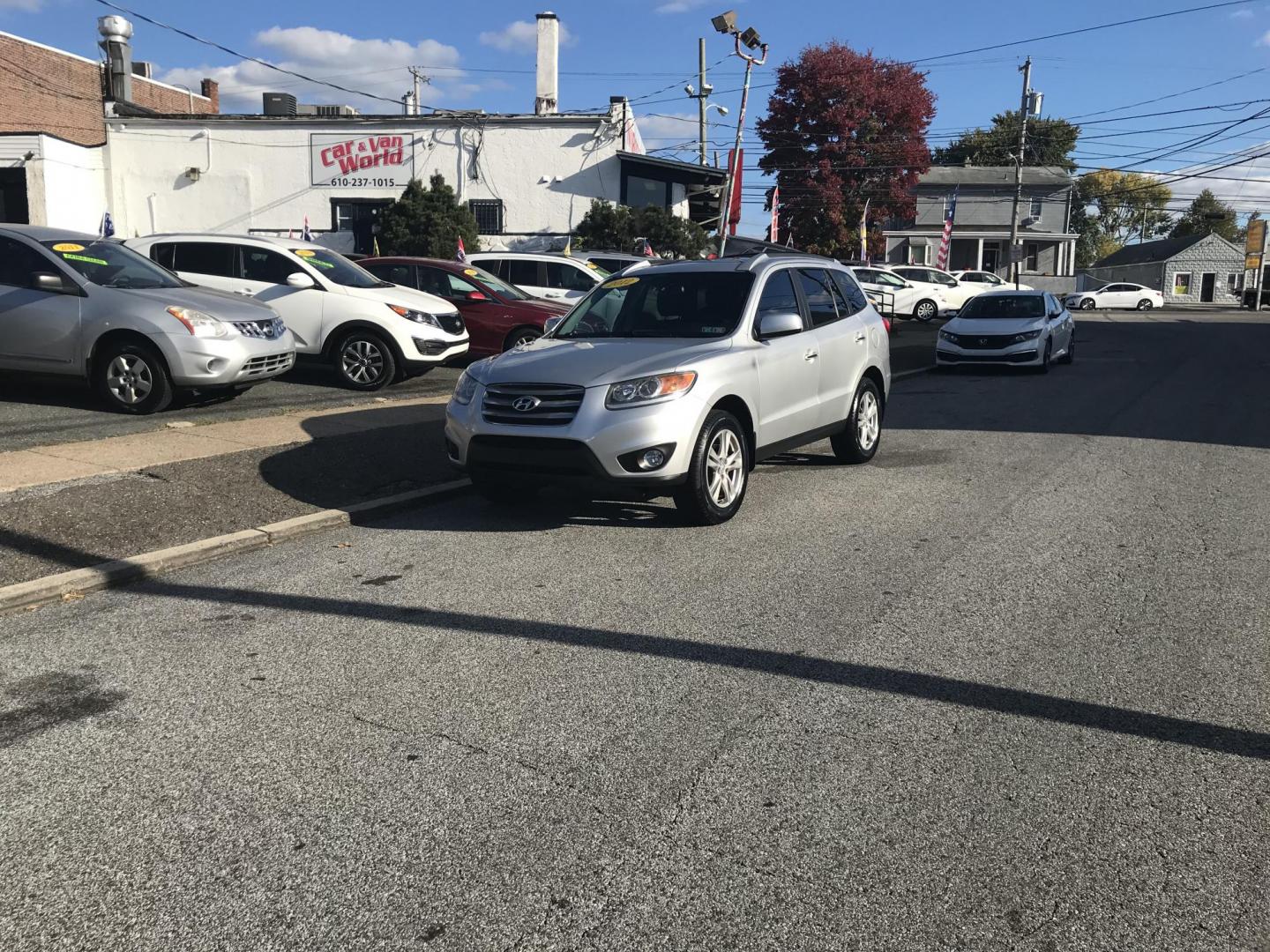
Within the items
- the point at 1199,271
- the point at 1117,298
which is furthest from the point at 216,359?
the point at 1199,271

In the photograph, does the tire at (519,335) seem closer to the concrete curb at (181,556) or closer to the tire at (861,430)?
the tire at (861,430)

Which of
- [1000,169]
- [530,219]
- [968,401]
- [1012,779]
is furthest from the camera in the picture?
[1000,169]

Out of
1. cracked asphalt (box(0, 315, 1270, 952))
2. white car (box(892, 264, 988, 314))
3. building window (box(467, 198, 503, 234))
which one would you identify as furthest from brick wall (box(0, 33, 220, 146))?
cracked asphalt (box(0, 315, 1270, 952))

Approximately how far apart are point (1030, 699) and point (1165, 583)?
7.18 feet

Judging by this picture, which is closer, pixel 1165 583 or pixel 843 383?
pixel 1165 583

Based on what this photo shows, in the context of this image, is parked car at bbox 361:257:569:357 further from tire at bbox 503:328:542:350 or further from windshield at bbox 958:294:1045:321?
windshield at bbox 958:294:1045:321

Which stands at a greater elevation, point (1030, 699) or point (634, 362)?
point (634, 362)

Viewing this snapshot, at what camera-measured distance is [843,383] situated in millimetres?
9383

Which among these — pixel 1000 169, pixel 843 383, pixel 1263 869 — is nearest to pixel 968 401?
pixel 843 383

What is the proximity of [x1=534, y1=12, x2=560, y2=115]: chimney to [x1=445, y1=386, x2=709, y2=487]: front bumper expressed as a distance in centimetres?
3031

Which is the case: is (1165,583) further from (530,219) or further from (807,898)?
(530,219)

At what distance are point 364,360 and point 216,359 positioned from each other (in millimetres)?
3023

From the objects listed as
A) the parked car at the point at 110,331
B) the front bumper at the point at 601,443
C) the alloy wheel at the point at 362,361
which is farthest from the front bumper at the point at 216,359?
the front bumper at the point at 601,443

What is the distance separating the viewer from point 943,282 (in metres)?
36.8
